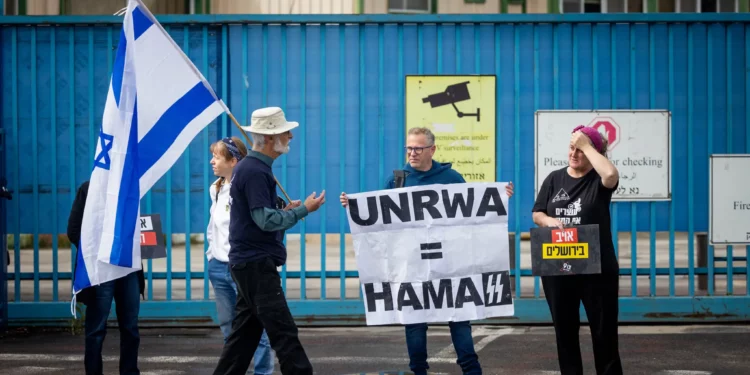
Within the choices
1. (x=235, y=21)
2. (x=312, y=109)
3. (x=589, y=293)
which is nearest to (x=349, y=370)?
(x=589, y=293)

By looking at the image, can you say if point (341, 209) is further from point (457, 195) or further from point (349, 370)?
point (457, 195)

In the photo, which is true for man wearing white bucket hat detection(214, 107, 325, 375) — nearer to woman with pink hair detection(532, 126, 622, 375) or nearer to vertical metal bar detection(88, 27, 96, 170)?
woman with pink hair detection(532, 126, 622, 375)

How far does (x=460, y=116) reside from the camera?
11109mm

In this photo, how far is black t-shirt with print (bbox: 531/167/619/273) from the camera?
7.13 m

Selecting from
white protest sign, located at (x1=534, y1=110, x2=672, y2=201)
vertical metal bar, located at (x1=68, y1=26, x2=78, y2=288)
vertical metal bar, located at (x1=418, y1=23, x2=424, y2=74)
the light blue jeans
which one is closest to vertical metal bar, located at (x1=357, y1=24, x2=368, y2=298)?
vertical metal bar, located at (x1=418, y1=23, x2=424, y2=74)

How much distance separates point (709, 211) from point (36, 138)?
273 inches

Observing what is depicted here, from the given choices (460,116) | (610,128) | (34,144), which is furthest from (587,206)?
(34,144)

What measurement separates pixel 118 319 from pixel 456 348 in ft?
8.03

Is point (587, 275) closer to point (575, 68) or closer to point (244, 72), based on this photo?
point (575, 68)

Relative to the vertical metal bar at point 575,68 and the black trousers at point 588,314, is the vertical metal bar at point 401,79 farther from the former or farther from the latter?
the black trousers at point 588,314

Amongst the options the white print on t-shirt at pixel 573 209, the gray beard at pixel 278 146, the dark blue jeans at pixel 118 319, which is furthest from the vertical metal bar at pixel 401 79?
the gray beard at pixel 278 146

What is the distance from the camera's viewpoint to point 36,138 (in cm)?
1132

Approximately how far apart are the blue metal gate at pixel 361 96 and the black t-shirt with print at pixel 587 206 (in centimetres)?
391

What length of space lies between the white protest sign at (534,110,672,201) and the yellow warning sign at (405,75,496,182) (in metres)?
0.52
